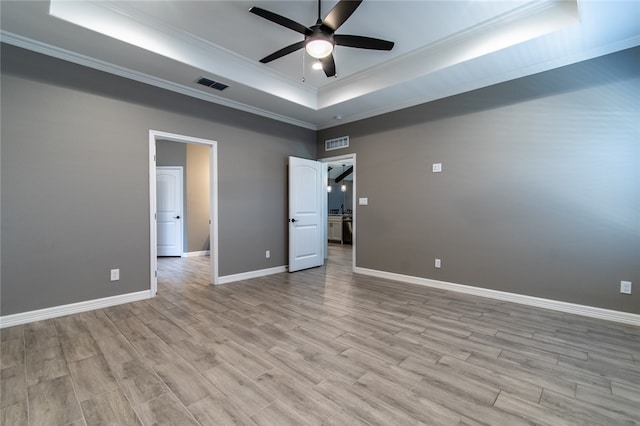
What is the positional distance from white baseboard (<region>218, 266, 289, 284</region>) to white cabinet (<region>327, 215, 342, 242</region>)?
426 centimetres

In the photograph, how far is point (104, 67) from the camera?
3273 millimetres

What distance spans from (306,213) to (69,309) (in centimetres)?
357

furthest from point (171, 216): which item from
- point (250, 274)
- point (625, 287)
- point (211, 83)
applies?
point (625, 287)

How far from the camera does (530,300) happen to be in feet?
11.2

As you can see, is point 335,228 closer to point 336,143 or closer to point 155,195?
point 336,143

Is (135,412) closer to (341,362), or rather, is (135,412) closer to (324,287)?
(341,362)

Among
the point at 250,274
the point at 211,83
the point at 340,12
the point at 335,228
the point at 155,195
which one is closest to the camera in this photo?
the point at 340,12

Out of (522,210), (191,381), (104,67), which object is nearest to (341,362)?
(191,381)

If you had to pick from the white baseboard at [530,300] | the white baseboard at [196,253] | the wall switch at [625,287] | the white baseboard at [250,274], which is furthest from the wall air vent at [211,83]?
the wall switch at [625,287]

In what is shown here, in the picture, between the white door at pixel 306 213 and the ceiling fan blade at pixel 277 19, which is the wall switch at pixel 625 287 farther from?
the white door at pixel 306 213

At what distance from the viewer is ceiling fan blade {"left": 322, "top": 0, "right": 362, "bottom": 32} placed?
84.6 inches

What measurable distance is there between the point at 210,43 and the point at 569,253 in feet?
16.1

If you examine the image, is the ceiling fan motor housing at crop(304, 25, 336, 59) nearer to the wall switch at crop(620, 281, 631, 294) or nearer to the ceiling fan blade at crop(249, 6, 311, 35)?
the ceiling fan blade at crop(249, 6, 311, 35)

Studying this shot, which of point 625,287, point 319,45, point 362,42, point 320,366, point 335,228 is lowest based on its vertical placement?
point 320,366
